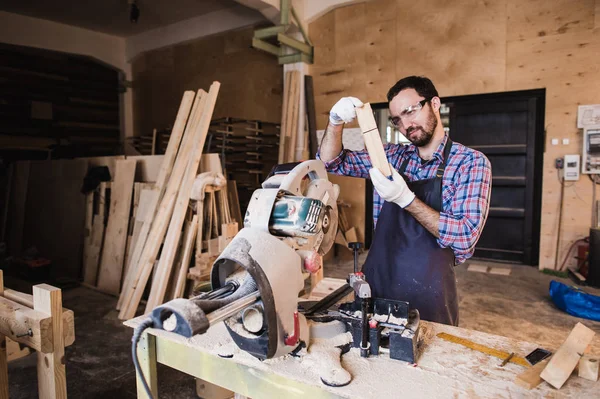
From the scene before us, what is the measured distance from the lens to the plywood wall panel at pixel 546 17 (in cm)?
431

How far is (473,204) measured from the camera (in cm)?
144

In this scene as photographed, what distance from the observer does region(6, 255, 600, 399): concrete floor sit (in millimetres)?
2457

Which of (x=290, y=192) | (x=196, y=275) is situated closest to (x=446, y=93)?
(x=196, y=275)

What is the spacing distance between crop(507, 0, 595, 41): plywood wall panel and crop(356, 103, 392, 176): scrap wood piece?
4.17 m

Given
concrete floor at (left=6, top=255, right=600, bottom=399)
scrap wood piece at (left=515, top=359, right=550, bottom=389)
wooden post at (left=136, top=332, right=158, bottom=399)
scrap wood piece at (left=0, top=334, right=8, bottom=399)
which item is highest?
scrap wood piece at (left=515, top=359, right=550, bottom=389)

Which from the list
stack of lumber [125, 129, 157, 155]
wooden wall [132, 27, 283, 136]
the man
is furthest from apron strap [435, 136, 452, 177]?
stack of lumber [125, 129, 157, 155]

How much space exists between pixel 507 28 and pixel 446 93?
36.5 inches

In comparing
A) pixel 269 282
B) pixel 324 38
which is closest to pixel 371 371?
pixel 269 282

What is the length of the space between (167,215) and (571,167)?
421 centimetres

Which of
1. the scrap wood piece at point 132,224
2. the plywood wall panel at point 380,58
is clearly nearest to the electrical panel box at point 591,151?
the plywood wall panel at point 380,58

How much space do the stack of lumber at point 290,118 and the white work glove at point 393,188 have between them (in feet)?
12.6

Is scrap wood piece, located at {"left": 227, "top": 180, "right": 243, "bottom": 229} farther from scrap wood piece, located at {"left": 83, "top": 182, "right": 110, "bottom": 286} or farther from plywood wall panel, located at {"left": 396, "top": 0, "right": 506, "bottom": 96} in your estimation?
plywood wall panel, located at {"left": 396, "top": 0, "right": 506, "bottom": 96}

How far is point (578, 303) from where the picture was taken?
11.2 ft

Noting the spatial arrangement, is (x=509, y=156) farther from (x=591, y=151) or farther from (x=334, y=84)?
(x=334, y=84)
